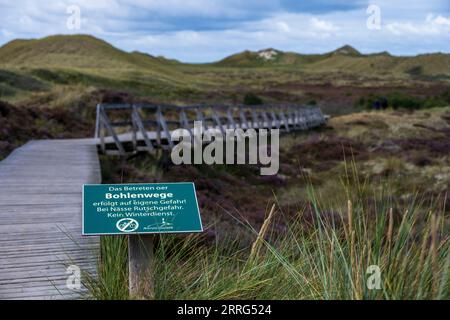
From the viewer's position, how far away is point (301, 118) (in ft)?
90.6

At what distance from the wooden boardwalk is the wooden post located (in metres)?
0.38

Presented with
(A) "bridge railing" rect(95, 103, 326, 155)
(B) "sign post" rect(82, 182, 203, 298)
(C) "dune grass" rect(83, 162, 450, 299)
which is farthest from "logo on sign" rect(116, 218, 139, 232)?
(A) "bridge railing" rect(95, 103, 326, 155)

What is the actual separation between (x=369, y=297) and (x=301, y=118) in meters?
25.0

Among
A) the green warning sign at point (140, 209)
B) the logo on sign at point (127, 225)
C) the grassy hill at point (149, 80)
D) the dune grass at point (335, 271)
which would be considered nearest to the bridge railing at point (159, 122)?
the grassy hill at point (149, 80)

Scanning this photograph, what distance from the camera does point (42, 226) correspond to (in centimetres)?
580

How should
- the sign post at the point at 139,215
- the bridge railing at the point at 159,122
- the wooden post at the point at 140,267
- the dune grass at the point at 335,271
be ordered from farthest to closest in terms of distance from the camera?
the bridge railing at the point at 159,122, the sign post at the point at 139,215, the wooden post at the point at 140,267, the dune grass at the point at 335,271

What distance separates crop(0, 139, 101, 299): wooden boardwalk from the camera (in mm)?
4355

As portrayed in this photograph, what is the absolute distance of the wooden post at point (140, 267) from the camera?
3.47 m

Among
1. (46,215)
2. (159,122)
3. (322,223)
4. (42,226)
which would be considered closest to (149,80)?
(159,122)

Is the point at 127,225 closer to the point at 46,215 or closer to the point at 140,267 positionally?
the point at 140,267

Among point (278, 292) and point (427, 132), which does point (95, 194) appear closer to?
point (278, 292)

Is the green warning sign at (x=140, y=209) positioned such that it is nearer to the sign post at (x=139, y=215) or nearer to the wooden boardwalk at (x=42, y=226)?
the sign post at (x=139, y=215)

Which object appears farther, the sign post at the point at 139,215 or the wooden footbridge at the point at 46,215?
the wooden footbridge at the point at 46,215
